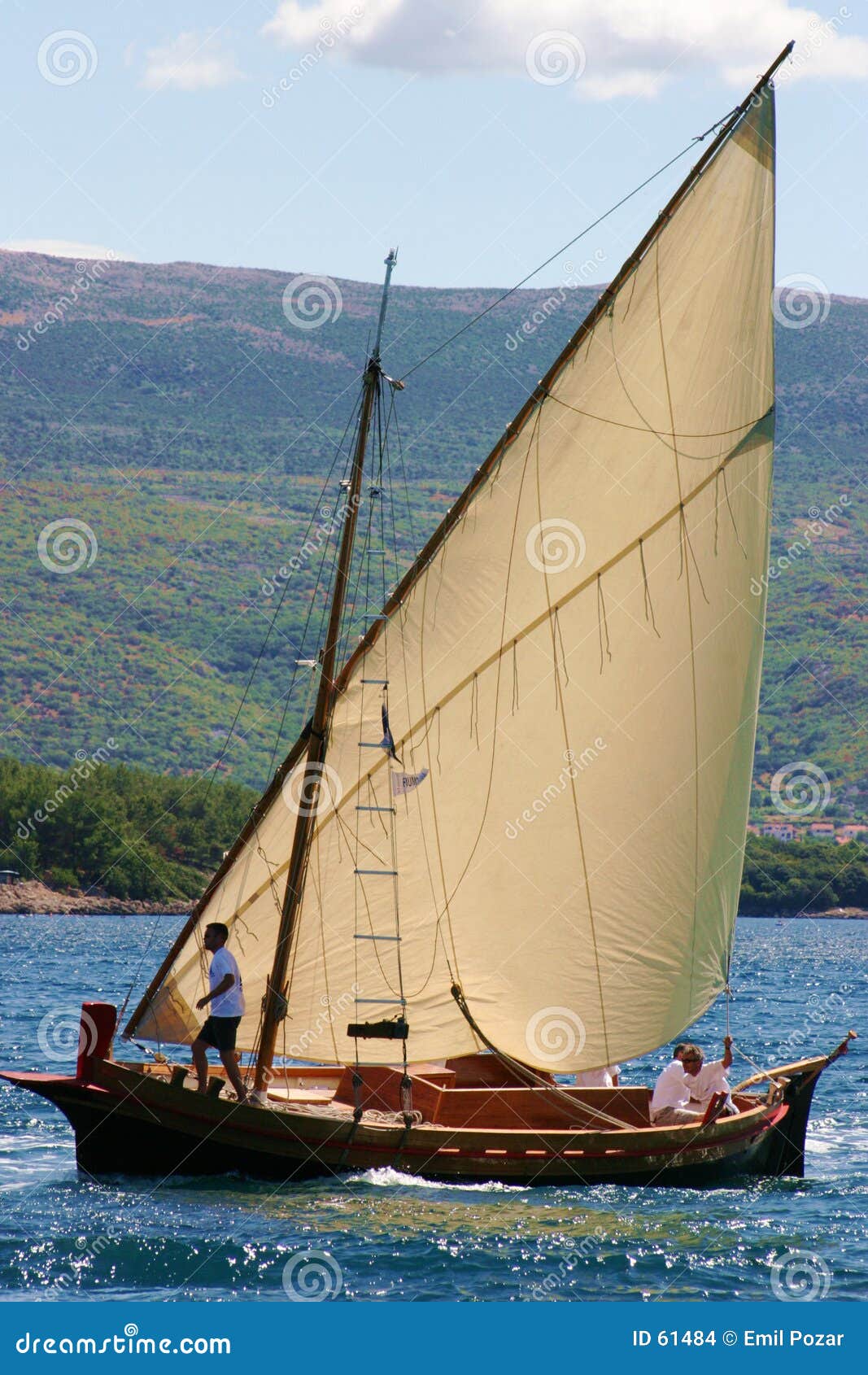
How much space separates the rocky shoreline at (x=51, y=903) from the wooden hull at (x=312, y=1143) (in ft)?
252

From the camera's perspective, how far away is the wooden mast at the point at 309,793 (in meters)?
20.4

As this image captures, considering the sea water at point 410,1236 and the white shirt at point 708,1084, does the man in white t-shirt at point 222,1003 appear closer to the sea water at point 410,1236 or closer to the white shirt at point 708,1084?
the sea water at point 410,1236

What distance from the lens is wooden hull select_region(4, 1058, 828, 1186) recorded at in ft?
64.0

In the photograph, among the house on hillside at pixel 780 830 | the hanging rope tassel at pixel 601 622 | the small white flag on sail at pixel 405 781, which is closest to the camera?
the small white flag on sail at pixel 405 781

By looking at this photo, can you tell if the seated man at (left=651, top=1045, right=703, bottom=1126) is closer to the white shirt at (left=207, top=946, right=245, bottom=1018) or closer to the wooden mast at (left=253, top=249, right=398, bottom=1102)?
the wooden mast at (left=253, top=249, right=398, bottom=1102)

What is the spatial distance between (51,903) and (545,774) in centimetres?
7891

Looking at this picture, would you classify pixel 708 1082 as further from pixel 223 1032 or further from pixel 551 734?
pixel 223 1032

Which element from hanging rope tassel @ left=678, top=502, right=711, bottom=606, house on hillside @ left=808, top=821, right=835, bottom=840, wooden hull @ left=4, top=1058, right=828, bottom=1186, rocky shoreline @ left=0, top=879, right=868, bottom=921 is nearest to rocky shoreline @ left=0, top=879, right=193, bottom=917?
rocky shoreline @ left=0, top=879, right=868, bottom=921

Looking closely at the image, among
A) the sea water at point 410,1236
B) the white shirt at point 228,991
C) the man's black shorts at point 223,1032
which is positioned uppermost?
the white shirt at point 228,991

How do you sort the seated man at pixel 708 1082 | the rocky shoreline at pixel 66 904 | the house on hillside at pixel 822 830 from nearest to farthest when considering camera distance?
the seated man at pixel 708 1082, the rocky shoreline at pixel 66 904, the house on hillside at pixel 822 830

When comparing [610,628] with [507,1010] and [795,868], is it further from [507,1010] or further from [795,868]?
[795,868]

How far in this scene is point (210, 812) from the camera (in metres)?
106

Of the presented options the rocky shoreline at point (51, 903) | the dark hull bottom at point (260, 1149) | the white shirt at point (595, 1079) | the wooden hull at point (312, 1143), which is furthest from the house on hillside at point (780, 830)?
the dark hull bottom at point (260, 1149)

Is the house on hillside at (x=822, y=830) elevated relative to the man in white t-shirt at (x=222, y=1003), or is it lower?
elevated
